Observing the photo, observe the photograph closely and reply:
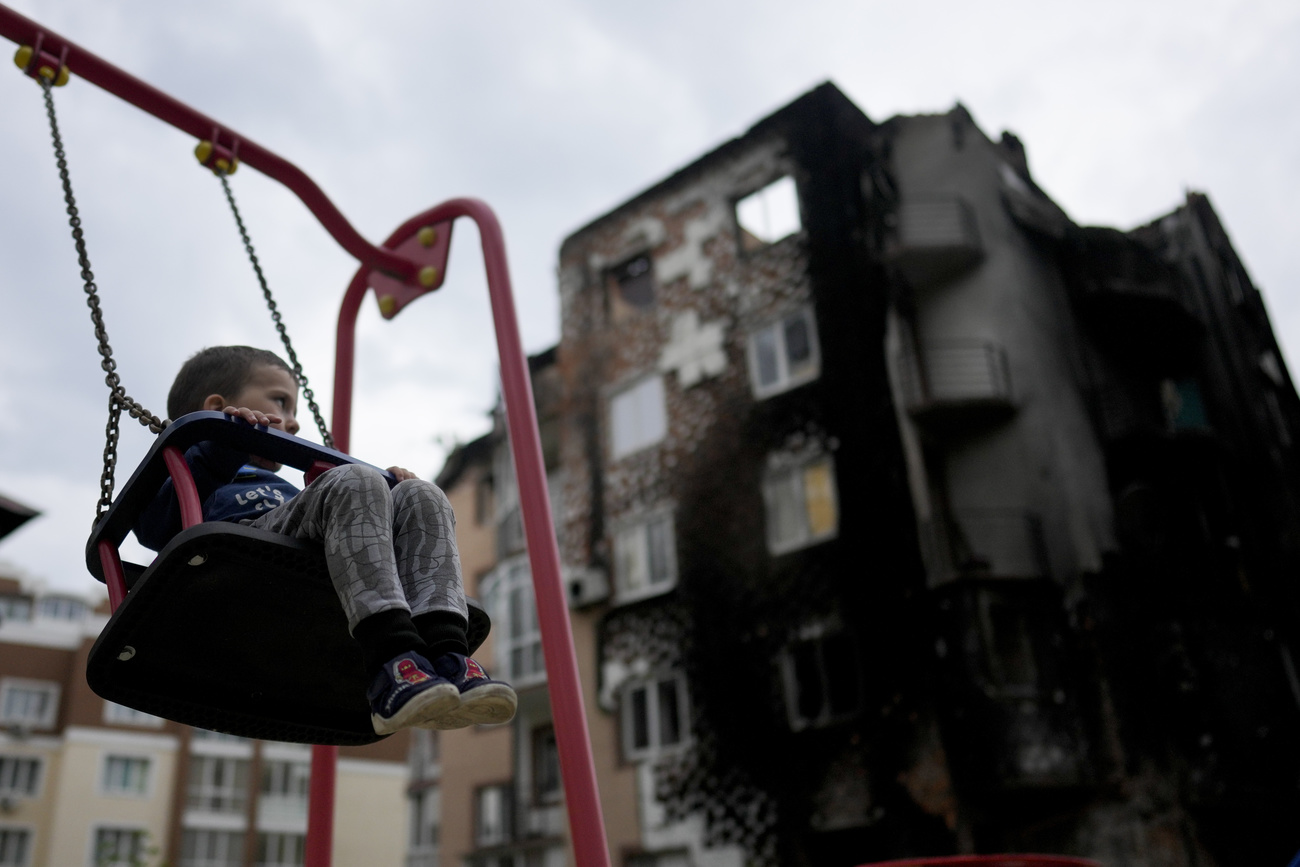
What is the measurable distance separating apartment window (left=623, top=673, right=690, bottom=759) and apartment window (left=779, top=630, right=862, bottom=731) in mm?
2050

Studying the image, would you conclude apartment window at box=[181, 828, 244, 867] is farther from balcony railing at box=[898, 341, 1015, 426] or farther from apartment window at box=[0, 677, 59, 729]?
balcony railing at box=[898, 341, 1015, 426]

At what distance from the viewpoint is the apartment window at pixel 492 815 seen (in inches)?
838

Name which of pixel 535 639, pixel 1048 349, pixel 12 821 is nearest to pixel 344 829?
pixel 12 821

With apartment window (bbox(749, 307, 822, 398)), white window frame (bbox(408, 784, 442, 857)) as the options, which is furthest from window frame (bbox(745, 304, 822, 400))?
white window frame (bbox(408, 784, 442, 857))

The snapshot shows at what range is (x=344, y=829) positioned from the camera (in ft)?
121

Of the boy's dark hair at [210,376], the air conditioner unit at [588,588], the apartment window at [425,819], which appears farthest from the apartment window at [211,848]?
the boy's dark hair at [210,376]

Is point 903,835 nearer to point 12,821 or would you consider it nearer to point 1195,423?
point 1195,423

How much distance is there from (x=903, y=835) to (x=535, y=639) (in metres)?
9.17

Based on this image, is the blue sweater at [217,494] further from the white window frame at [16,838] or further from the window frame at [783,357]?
the white window frame at [16,838]

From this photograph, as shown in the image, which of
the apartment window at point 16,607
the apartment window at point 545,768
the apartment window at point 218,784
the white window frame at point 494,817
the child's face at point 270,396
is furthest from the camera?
the apartment window at point 16,607

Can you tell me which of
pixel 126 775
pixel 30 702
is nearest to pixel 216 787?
pixel 126 775

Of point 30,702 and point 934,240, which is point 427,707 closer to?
point 934,240

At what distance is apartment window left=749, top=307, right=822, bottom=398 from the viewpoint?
18.3 m

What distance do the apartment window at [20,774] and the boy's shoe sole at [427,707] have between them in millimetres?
36797
